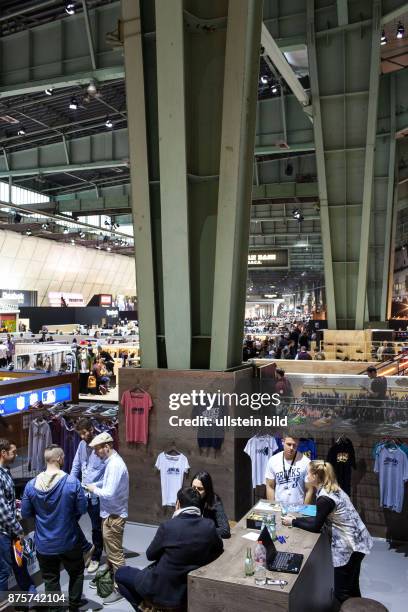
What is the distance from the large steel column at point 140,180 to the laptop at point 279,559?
321 centimetres

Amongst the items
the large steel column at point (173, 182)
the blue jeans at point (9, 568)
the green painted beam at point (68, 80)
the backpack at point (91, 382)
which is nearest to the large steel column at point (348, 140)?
the green painted beam at point (68, 80)

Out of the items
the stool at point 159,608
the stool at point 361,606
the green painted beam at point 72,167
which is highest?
the green painted beam at point 72,167

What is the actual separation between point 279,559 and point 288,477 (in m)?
1.43

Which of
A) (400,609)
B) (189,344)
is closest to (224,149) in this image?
(189,344)

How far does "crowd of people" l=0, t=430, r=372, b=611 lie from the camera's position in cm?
332

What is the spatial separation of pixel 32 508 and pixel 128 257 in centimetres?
4577

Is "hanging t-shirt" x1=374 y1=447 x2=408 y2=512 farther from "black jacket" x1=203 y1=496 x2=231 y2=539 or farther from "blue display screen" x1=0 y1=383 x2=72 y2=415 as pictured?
"blue display screen" x1=0 y1=383 x2=72 y2=415

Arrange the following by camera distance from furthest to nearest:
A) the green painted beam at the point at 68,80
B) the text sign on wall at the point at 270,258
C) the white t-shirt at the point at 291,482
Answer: the text sign on wall at the point at 270,258
the green painted beam at the point at 68,80
the white t-shirt at the point at 291,482

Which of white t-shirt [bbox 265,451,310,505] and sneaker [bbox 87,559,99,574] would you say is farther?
sneaker [bbox 87,559,99,574]

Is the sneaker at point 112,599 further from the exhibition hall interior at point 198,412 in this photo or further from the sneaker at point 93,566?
the sneaker at point 93,566

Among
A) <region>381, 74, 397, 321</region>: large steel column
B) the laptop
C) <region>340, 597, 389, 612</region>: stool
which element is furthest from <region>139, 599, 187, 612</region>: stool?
<region>381, 74, 397, 321</region>: large steel column

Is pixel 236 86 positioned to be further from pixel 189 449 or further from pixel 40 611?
pixel 40 611

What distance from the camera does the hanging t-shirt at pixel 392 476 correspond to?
5852mm

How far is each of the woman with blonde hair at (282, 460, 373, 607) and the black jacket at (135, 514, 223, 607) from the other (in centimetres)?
111
